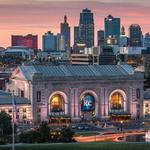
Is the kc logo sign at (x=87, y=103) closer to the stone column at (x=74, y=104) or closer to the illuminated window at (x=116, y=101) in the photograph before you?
the stone column at (x=74, y=104)

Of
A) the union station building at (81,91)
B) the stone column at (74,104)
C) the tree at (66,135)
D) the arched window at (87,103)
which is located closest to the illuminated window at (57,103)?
the union station building at (81,91)

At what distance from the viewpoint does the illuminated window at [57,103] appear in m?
118

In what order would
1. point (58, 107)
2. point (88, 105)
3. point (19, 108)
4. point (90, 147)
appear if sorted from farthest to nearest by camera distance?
point (88, 105), point (58, 107), point (19, 108), point (90, 147)

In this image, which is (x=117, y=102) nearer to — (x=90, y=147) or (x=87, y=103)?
A: (x=87, y=103)

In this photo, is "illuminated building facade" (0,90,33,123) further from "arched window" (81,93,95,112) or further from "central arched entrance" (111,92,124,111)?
"central arched entrance" (111,92,124,111)

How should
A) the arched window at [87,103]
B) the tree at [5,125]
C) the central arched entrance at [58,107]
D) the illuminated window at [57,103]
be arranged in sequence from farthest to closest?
the arched window at [87,103]
the illuminated window at [57,103]
the central arched entrance at [58,107]
the tree at [5,125]

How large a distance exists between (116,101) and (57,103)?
10.6m

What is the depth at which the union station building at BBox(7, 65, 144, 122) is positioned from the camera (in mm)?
116375

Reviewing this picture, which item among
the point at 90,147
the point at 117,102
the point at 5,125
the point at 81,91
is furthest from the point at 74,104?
the point at 90,147

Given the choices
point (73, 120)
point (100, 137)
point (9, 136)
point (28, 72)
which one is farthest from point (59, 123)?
point (9, 136)

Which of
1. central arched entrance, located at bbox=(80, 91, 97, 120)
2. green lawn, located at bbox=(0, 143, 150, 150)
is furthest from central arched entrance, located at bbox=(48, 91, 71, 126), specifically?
green lawn, located at bbox=(0, 143, 150, 150)

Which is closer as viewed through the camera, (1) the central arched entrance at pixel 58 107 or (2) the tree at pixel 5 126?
(2) the tree at pixel 5 126

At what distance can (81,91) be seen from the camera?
119 m

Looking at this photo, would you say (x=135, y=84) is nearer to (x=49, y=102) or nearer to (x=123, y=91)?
(x=123, y=91)
